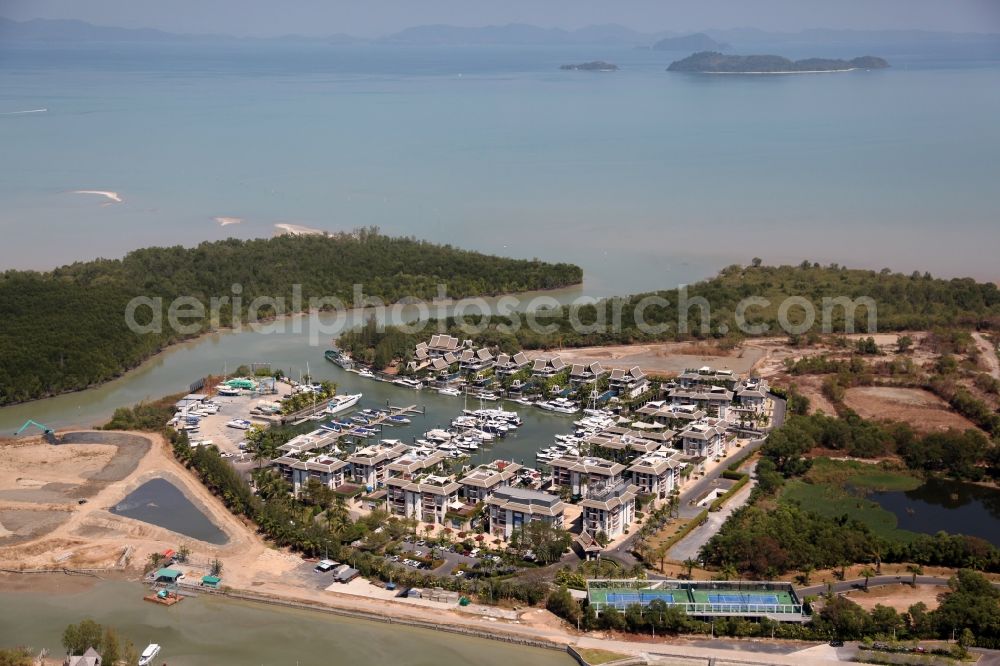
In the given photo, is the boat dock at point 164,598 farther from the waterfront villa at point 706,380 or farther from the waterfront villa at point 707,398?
the waterfront villa at point 706,380

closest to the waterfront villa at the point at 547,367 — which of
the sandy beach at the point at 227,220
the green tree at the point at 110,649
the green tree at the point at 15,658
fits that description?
the green tree at the point at 110,649

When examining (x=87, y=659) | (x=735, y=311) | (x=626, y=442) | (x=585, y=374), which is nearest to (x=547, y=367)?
(x=585, y=374)

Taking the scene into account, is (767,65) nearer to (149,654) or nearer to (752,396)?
(752,396)

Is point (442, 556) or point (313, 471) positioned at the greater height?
point (313, 471)

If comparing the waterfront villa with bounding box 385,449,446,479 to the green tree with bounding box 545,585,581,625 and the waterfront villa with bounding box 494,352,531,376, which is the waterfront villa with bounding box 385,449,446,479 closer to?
the green tree with bounding box 545,585,581,625

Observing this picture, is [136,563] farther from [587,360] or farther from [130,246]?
[130,246]

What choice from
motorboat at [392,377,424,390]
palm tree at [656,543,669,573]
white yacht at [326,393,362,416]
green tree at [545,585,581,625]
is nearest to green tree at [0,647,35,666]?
green tree at [545,585,581,625]
